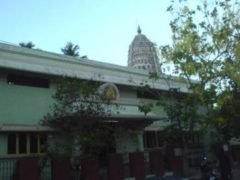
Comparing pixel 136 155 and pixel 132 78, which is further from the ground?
pixel 132 78

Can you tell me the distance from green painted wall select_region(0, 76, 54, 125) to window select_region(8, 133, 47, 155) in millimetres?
640

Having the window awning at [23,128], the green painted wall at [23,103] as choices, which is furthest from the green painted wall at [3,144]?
the green painted wall at [23,103]

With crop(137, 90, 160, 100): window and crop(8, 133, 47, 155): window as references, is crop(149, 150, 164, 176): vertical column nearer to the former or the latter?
crop(8, 133, 47, 155): window

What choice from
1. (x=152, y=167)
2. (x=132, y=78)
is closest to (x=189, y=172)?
(x=152, y=167)

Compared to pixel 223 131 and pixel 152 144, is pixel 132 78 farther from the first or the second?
pixel 223 131

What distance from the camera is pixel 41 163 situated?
15.2 m

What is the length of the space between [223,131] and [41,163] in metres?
13.6

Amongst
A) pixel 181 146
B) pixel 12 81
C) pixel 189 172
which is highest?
pixel 12 81

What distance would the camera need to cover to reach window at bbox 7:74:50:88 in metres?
17.9

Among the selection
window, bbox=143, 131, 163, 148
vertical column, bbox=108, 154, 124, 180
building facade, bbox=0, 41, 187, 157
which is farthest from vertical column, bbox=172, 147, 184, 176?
vertical column, bbox=108, 154, 124, 180

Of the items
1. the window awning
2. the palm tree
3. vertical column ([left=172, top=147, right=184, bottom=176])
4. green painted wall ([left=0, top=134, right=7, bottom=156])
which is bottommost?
vertical column ([left=172, top=147, right=184, bottom=176])

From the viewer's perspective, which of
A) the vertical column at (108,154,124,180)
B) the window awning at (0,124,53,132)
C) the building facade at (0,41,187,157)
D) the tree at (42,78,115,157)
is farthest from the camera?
the building facade at (0,41,187,157)

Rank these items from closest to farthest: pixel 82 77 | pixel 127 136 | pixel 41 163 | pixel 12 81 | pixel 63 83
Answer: pixel 41 163, pixel 63 83, pixel 12 81, pixel 82 77, pixel 127 136

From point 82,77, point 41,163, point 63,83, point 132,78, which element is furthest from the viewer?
point 132,78
